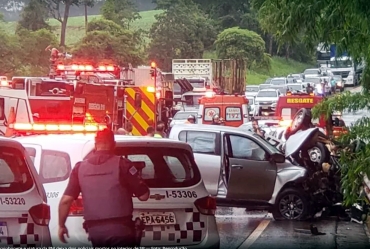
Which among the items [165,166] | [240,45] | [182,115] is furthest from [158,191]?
[240,45]

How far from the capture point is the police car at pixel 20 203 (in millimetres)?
5949

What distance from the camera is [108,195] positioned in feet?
19.7

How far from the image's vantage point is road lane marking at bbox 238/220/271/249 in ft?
34.9

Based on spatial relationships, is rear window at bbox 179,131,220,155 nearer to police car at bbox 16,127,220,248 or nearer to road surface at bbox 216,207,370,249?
road surface at bbox 216,207,370,249

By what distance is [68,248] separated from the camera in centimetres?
667

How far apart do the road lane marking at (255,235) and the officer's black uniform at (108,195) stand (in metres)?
4.58

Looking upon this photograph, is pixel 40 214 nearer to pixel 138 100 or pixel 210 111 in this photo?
pixel 138 100

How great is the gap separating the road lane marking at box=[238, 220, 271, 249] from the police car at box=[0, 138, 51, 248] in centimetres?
470

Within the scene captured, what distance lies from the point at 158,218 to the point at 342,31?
220 cm

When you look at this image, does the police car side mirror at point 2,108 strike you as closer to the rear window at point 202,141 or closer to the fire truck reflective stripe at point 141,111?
the rear window at point 202,141

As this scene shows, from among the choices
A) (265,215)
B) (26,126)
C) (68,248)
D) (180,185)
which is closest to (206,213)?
(180,185)

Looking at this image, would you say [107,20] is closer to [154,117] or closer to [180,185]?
[154,117]

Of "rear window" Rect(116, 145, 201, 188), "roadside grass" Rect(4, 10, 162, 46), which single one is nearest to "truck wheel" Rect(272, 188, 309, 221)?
"rear window" Rect(116, 145, 201, 188)

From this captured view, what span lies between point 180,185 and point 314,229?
5010mm
